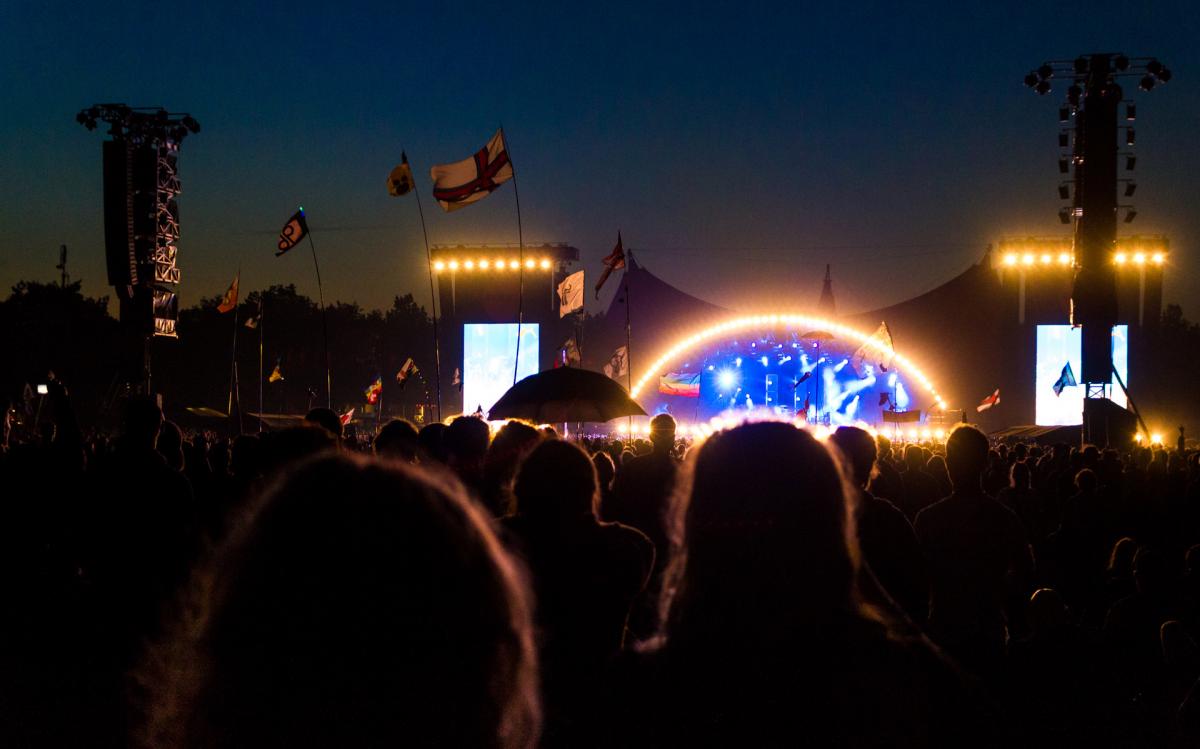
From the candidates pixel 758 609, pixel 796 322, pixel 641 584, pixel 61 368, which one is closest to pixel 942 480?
pixel 641 584

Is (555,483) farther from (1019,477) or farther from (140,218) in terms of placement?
(140,218)

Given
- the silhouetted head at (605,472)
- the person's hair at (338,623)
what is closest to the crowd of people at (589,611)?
the person's hair at (338,623)

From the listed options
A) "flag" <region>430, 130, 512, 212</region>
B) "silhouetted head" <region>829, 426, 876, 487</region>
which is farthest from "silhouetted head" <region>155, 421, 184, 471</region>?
"flag" <region>430, 130, 512, 212</region>

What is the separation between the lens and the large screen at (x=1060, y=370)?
37.0 meters

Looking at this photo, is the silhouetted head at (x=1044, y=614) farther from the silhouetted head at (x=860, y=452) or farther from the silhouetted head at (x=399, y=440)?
the silhouetted head at (x=399, y=440)

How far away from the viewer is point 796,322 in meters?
39.5

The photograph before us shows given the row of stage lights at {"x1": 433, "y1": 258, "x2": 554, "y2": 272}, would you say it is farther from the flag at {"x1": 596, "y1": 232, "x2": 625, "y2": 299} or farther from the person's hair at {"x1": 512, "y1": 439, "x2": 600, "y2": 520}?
the person's hair at {"x1": 512, "y1": 439, "x2": 600, "y2": 520}

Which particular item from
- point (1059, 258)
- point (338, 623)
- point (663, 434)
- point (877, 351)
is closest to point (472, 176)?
point (663, 434)

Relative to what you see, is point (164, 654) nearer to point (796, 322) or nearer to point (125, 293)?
point (125, 293)

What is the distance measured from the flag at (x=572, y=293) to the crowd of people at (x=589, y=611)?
23.4m

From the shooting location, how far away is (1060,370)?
37688 mm

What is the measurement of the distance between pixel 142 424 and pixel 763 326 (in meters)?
35.7

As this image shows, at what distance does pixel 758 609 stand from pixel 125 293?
87.9ft

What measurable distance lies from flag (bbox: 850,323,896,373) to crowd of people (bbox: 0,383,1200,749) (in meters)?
26.3
